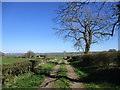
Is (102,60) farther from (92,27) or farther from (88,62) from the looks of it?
(92,27)

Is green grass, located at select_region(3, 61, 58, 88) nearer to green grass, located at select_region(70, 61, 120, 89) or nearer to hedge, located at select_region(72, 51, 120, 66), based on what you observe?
green grass, located at select_region(70, 61, 120, 89)

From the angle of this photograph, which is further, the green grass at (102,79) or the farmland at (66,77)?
the farmland at (66,77)

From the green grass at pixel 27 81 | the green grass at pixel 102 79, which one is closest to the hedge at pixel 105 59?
the green grass at pixel 102 79

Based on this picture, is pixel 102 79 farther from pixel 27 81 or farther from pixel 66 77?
pixel 27 81

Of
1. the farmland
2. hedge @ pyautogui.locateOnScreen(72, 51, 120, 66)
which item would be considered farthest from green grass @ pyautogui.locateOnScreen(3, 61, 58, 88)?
hedge @ pyautogui.locateOnScreen(72, 51, 120, 66)

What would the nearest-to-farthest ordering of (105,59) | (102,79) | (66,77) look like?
(102,79) → (66,77) → (105,59)

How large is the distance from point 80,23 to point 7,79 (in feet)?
50.6

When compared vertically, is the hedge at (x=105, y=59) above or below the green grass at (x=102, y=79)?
above

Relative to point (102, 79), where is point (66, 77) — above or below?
below

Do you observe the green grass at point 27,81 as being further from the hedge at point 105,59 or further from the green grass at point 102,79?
the hedge at point 105,59

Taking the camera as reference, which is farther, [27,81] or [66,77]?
[66,77]

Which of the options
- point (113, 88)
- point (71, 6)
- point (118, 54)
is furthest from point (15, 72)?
point (118, 54)

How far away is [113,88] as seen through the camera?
5.57 metres

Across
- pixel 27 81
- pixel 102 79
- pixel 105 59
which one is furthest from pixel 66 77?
pixel 105 59
